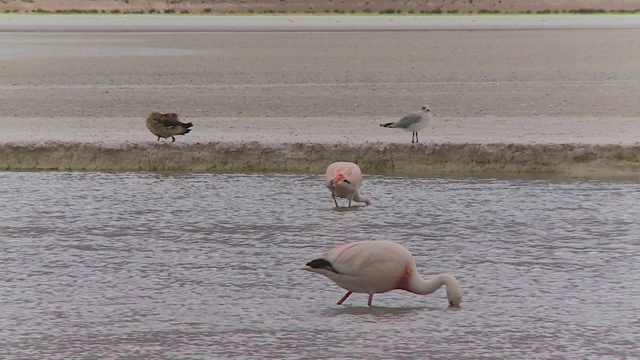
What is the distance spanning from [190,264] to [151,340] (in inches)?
63.0

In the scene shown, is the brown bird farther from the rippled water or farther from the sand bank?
the rippled water

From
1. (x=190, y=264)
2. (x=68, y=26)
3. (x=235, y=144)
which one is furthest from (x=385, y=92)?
(x=68, y=26)

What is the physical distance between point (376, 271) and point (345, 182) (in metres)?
2.82

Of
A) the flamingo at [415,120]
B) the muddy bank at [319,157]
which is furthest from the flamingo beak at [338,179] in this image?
the flamingo at [415,120]

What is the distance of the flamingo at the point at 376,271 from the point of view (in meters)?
6.16

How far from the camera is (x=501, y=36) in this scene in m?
34.3

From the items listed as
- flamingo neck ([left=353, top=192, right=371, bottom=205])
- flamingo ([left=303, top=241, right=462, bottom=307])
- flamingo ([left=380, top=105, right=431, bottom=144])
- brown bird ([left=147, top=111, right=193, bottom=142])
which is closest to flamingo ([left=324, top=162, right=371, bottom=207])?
flamingo neck ([left=353, top=192, right=371, bottom=205])

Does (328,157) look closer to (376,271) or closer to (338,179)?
(338,179)

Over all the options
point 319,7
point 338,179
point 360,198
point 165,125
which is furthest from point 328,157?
point 319,7

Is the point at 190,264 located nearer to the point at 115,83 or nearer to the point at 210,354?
the point at 210,354

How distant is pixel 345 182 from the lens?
895cm

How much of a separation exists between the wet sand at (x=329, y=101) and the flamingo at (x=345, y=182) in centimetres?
191

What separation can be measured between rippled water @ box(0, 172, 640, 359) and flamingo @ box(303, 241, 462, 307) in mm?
118

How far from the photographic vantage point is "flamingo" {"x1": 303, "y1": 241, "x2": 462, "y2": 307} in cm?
616
